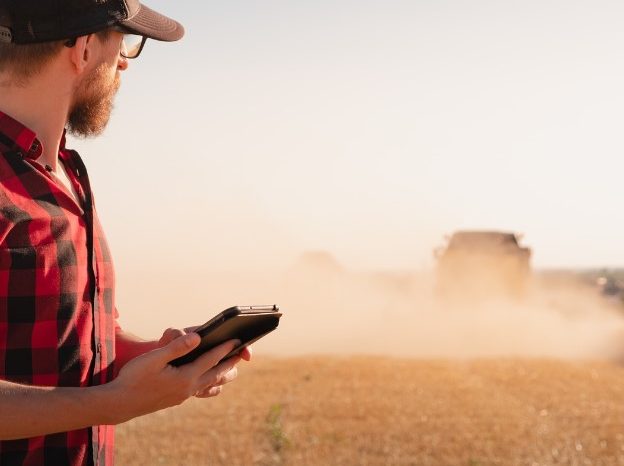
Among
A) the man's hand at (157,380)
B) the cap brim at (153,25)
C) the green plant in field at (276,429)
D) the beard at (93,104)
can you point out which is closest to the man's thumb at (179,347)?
the man's hand at (157,380)

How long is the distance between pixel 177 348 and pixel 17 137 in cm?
77

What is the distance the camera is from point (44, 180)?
2.46 meters

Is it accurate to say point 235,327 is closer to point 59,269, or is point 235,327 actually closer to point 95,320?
point 95,320

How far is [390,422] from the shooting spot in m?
15.1

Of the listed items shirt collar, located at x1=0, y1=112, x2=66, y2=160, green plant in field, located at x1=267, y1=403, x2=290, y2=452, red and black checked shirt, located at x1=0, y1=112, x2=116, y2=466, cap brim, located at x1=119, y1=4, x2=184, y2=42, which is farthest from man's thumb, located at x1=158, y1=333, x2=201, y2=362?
green plant in field, located at x1=267, y1=403, x2=290, y2=452

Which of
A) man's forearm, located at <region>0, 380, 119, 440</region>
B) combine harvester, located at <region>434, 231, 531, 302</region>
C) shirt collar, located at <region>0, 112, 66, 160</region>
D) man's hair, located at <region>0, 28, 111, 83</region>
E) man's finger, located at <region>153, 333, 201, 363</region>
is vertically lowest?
combine harvester, located at <region>434, 231, 531, 302</region>

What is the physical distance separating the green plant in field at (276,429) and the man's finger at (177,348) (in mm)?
10933

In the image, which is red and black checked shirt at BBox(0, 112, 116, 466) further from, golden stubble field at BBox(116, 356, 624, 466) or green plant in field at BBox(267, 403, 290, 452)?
green plant in field at BBox(267, 403, 290, 452)

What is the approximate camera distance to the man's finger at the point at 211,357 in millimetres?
2527

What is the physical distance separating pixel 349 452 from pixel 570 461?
3197 millimetres

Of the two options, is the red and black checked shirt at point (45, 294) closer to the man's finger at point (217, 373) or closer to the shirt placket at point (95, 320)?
the shirt placket at point (95, 320)

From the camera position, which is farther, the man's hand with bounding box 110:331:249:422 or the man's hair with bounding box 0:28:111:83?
the man's hair with bounding box 0:28:111:83

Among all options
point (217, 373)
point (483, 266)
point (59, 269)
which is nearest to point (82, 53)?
point (59, 269)

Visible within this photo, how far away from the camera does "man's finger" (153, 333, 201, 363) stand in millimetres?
2387
